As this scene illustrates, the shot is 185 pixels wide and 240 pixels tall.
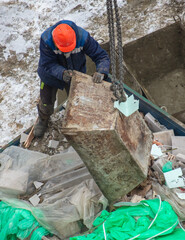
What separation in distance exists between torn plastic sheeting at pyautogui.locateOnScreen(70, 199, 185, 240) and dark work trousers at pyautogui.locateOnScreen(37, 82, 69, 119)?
1.72 m

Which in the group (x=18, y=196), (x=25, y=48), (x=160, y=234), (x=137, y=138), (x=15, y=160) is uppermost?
(x=25, y=48)

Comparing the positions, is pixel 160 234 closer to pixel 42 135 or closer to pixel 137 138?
pixel 137 138

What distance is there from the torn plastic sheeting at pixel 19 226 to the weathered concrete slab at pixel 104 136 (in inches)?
34.6

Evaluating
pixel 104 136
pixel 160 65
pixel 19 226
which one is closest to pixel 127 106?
pixel 104 136

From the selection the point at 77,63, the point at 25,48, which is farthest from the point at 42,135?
the point at 25,48

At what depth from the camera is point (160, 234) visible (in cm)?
244

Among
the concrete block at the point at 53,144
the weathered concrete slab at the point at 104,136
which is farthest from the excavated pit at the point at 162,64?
the weathered concrete slab at the point at 104,136

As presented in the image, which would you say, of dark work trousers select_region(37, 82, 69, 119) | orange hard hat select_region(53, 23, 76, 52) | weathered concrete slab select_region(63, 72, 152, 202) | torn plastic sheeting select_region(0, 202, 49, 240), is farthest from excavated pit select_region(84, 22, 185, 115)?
torn plastic sheeting select_region(0, 202, 49, 240)

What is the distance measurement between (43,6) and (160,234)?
5.86 m

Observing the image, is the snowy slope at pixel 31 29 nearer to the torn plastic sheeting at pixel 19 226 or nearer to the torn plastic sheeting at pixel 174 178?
the torn plastic sheeting at pixel 19 226

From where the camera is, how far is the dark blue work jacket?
308cm

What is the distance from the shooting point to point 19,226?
2.81 m

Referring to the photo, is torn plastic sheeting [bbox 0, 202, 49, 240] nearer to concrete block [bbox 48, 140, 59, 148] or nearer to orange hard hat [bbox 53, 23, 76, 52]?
concrete block [bbox 48, 140, 59, 148]

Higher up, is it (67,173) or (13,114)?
(13,114)
